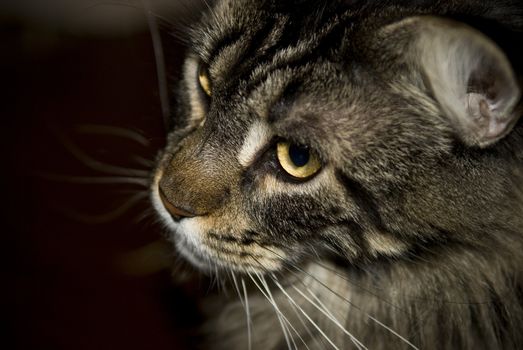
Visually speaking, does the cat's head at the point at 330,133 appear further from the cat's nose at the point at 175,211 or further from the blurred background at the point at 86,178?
the blurred background at the point at 86,178

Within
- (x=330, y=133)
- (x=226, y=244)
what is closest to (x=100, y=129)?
(x=226, y=244)

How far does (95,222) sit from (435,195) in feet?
3.77

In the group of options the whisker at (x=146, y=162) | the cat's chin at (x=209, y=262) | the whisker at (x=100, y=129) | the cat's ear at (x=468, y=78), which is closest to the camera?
the cat's ear at (x=468, y=78)

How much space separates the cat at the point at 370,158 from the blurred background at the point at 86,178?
410mm

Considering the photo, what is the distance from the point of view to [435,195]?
2.81 feet

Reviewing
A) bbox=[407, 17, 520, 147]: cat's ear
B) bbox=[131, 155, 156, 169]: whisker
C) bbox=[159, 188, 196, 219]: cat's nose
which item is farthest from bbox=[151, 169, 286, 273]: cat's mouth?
bbox=[407, 17, 520, 147]: cat's ear

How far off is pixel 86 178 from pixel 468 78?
49.6 inches

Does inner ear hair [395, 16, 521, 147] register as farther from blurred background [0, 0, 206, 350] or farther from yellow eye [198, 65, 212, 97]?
blurred background [0, 0, 206, 350]

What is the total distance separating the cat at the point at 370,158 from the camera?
2.62 feet

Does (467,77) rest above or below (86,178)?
below

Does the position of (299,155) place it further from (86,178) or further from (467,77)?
(86,178)

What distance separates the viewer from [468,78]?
2.50 ft

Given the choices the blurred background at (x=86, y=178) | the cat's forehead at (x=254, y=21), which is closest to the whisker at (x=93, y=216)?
the blurred background at (x=86, y=178)

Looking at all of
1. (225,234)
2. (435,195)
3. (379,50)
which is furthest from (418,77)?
(225,234)
